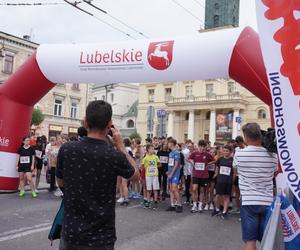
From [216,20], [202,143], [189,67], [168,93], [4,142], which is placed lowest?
[4,142]

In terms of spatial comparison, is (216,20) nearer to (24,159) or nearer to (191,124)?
(191,124)

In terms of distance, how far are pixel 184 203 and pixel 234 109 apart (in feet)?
145

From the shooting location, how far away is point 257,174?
14.6 ft

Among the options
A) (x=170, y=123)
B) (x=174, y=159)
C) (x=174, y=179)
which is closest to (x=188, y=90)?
(x=170, y=123)

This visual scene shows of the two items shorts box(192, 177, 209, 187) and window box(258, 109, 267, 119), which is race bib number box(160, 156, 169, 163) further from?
window box(258, 109, 267, 119)

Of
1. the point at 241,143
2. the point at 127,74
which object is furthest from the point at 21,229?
the point at 241,143

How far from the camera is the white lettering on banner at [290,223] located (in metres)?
3.97

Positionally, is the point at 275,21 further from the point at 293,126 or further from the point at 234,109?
the point at 234,109

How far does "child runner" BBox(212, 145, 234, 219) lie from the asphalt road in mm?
348

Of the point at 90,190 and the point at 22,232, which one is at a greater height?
the point at 90,190

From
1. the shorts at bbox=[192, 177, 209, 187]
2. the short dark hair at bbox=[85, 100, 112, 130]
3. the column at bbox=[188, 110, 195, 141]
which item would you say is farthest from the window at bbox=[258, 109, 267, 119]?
the short dark hair at bbox=[85, 100, 112, 130]

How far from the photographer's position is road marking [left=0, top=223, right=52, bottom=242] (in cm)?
631

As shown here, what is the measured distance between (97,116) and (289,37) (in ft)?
6.27

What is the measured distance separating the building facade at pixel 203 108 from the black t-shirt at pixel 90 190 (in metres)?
47.9
